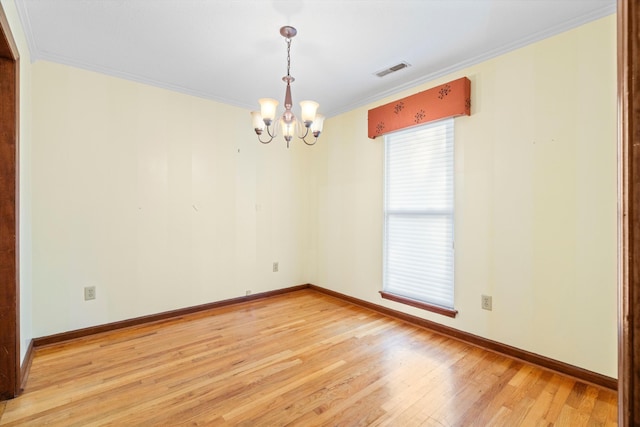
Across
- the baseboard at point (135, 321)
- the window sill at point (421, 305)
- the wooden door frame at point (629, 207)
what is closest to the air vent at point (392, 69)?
the window sill at point (421, 305)

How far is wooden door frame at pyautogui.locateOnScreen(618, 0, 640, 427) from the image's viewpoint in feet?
1.32

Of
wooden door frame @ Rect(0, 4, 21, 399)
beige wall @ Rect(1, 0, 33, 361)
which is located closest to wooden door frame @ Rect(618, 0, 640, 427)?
wooden door frame @ Rect(0, 4, 21, 399)

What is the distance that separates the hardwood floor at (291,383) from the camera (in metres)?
1.75

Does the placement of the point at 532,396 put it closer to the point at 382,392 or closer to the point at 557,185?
the point at 382,392

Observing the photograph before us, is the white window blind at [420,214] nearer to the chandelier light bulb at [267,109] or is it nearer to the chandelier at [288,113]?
the chandelier at [288,113]

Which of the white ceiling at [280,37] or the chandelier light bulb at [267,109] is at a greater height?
the white ceiling at [280,37]

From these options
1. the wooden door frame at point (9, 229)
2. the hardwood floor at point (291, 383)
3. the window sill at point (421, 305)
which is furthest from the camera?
the window sill at point (421, 305)

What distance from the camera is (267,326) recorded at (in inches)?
122

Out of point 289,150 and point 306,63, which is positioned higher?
point 306,63

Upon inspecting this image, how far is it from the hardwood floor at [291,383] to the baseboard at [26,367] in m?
0.04

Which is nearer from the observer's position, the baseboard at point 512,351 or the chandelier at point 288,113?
the baseboard at point 512,351

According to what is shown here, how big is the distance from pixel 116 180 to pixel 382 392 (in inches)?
120

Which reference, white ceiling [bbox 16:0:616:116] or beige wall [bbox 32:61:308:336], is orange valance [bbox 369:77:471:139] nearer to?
white ceiling [bbox 16:0:616:116]

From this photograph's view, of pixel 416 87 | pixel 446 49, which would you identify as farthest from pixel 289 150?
pixel 446 49
